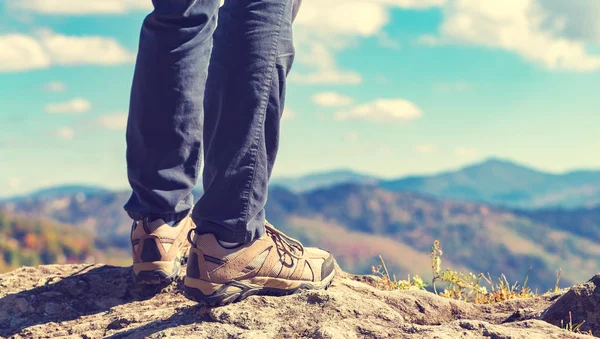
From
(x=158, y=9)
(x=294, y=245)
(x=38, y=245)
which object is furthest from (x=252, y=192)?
(x=38, y=245)

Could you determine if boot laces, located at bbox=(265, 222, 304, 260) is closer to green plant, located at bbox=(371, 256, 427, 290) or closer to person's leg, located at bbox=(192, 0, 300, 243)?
person's leg, located at bbox=(192, 0, 300, 243)

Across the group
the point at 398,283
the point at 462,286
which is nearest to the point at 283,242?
the point at 398,283

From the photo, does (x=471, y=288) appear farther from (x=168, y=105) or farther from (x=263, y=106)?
(x=168, y=105)

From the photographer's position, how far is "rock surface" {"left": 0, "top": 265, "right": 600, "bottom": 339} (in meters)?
3.16

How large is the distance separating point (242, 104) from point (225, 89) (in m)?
0.13

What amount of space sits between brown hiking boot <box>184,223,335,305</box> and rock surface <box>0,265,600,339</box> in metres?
0.10

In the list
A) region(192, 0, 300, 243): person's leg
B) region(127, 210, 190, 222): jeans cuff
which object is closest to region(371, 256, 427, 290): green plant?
region(127, 210, 190, 222): jeans cuff

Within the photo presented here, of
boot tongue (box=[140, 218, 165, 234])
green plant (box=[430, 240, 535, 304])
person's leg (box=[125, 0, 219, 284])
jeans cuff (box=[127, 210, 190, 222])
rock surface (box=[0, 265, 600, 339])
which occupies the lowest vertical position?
rock surface (box=[0, 265, 600, 339])

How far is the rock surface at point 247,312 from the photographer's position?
316 centimetres

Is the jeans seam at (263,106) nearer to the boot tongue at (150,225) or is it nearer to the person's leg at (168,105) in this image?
the person's leg at (168,105)

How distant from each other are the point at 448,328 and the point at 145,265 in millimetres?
2139

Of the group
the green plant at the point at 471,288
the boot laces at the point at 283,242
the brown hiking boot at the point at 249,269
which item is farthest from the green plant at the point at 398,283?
the boot laces at the point at 283,242

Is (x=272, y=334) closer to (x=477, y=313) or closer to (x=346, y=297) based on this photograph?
(x=346, y=297)

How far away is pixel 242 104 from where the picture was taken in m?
3.15
